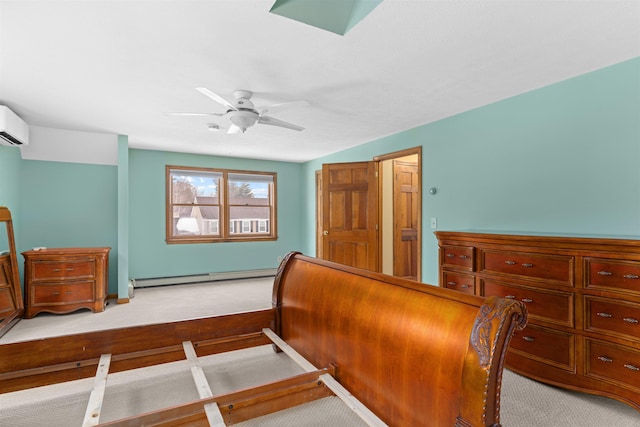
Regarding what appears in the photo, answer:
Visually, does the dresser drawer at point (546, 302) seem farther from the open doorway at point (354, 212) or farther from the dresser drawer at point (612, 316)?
the open doorway at point (354, 212)

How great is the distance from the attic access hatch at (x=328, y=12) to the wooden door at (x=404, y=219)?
12.0 feet

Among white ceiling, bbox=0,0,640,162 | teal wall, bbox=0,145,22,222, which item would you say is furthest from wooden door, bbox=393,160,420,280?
teal wall, bbox=0,145,22,222

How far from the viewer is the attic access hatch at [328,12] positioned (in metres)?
1.83

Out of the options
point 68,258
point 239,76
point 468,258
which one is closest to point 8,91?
point 68,258

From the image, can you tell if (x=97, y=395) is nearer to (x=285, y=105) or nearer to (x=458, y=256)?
(x=285, y=105)

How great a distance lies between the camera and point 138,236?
5621mm

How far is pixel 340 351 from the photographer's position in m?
1.77

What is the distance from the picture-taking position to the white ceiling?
5.99ft

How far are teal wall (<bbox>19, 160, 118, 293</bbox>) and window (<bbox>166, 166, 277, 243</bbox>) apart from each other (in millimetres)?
1109

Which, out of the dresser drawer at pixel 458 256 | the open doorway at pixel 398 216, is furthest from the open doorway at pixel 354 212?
the dresser drawer at pixel 458 256

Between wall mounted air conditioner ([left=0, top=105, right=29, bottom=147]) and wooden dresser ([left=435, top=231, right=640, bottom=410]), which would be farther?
wall mounted air conditioner ([left=0, top=105, right=29, bottom=147])

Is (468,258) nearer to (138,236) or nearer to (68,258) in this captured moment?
(68,258)

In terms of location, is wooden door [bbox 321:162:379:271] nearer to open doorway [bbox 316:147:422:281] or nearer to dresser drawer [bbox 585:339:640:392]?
open doorway [bbox 316:147:422:281]

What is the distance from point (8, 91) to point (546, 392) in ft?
17.0
